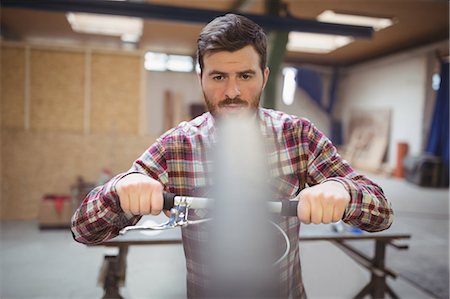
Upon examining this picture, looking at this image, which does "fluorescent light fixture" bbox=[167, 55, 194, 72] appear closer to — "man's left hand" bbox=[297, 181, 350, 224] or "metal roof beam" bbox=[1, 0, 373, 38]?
"metal roof beam" bbox=[1, 0, 373, 38]

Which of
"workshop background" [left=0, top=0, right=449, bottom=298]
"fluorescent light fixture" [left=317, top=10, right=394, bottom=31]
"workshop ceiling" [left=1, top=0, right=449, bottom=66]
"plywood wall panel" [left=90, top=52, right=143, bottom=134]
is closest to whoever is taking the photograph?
"workshop background" [left=0, top=0, right=449, bottom=298]

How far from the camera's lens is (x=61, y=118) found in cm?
468

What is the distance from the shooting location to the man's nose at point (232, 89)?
927mm

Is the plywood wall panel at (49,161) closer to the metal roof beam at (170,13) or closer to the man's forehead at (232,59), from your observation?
the metal roof beam at (170,13)

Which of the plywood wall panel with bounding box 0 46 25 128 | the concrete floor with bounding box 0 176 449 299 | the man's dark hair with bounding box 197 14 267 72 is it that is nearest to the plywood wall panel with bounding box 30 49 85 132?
the plywood wall panel with bounding box 0 46 25 128

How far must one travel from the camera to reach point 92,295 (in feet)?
9.43

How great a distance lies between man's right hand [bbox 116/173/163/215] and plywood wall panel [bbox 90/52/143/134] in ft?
13.5

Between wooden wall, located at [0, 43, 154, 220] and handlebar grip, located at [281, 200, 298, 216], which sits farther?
wooden wall, located at [0, 43, 154, 220]

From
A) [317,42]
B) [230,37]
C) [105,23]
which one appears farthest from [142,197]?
[317,42]

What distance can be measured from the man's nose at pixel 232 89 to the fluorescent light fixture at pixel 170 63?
9253 millimetres

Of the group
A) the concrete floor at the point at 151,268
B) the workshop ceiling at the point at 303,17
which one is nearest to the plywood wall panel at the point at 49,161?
the concrete floor at the point at 151,268

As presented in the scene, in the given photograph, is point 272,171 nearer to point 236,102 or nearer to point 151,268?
point 236,102

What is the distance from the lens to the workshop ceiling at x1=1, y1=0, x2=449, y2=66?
18.7 ft

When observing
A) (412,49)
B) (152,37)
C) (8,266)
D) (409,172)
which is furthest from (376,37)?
(8,266)
